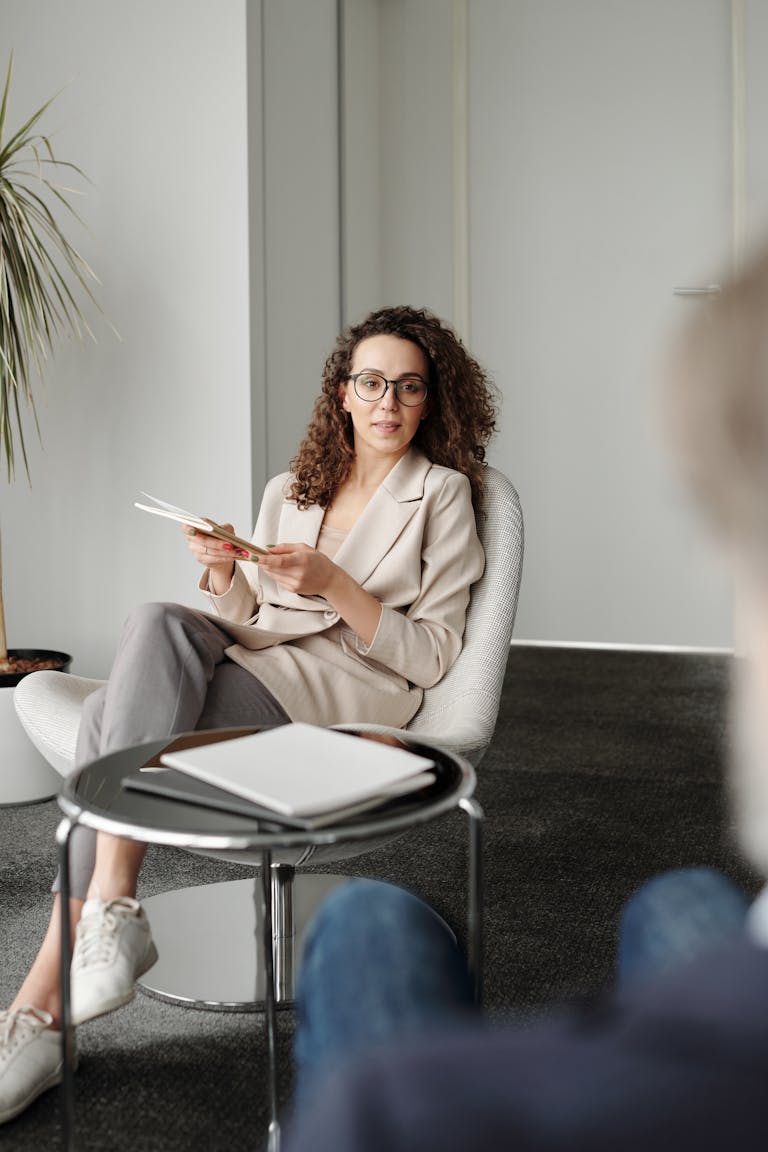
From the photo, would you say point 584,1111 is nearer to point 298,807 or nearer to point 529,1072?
point 529,1072

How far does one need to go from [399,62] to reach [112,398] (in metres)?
2.42

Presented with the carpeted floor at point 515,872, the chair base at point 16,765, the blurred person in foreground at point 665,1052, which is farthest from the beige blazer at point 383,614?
the blurred person in foreground at point 665,1052

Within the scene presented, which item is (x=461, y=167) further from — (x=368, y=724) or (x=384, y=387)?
(x=368, y=724)

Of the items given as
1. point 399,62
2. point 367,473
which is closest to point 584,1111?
point 367,473

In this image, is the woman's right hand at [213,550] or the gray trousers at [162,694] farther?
the woman's right hand at [213,550]

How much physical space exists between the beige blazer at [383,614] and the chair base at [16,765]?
886 millimetres

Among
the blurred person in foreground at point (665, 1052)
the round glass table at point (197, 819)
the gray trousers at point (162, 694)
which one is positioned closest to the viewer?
the blurred person in foreground at point (665, 1052)

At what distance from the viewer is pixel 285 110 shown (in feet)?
11.6

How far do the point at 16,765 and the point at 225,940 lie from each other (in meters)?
1.03

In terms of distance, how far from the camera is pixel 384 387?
6.86ft

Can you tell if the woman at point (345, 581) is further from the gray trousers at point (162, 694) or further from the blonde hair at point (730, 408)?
the blonde hair at point (730, 408)

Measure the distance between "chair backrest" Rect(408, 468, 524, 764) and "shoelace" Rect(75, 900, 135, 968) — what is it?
0.57 metres

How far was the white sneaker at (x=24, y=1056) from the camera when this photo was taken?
4.75 ft

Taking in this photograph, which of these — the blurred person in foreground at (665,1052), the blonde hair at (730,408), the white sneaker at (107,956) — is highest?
the blonde hair at (730,408)
